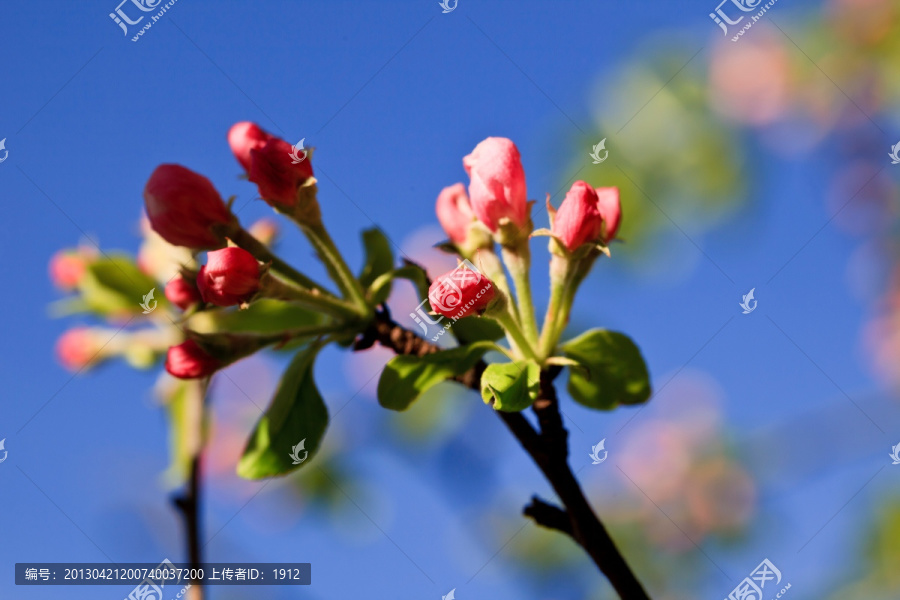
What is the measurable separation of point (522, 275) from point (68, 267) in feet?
4.81

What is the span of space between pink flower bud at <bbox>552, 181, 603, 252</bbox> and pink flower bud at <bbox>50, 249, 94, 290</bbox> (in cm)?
150

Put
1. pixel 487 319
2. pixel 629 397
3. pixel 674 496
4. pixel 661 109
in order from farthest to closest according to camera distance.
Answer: pixel 674 496 < pixel 661 109 < pixel 629 397 < pixel 487 319

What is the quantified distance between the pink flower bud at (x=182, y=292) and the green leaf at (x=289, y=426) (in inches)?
8.5

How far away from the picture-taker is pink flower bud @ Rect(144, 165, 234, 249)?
1.37 metres

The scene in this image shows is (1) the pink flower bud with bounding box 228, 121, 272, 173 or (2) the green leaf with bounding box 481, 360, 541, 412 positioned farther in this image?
(1) the pink flower bud with bounding box 228, 121, 272, 173

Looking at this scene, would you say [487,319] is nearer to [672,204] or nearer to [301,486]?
[672,204]

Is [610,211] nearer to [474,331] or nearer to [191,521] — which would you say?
[474,331]

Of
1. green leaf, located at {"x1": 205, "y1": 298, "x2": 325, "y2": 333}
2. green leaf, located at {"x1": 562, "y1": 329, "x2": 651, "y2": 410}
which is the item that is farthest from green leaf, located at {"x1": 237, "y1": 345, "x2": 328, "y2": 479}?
green leaf, located at {"x1": 562, "y1": 329, "x2": 651, "y2": 410}

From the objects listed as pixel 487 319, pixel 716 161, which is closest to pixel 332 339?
pixel 487 319

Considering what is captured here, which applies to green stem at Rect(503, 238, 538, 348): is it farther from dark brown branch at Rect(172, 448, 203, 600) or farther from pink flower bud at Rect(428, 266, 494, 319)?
dark brown branch at Rect(172, 448, 203, 600)

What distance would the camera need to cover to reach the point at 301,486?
3.49 m

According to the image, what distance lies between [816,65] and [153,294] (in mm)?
3433

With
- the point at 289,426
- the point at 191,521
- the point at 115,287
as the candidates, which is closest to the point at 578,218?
the point at 289,426

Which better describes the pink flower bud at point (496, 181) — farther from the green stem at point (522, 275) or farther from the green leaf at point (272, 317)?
the green leaf at point (272, 317)
